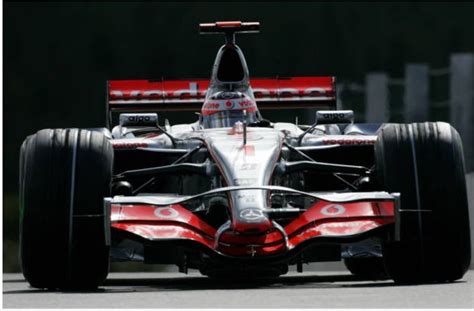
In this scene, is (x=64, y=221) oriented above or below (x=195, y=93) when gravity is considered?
below

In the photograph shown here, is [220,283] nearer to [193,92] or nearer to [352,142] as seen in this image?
[352,142]

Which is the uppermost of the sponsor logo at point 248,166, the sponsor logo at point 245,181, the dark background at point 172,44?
the sponsor logo at point 248,166

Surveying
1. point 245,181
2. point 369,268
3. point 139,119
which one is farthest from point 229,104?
point 245,181

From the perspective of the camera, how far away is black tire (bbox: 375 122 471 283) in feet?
45.5

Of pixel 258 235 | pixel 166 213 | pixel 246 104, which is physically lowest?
pixel 258 235

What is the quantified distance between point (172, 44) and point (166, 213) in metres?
34.2

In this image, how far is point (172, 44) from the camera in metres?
47.9

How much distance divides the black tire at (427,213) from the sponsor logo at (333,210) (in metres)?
0.38

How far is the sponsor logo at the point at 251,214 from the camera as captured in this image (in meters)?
13.5

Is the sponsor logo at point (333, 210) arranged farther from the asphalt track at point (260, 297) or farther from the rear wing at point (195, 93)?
the rear wing at point (195, 93)

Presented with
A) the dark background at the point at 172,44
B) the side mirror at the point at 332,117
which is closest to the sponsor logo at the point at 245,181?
the side mirror at the point at 332,117

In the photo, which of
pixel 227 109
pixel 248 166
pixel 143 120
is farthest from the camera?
pixel 227 109

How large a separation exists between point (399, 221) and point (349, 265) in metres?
3.97

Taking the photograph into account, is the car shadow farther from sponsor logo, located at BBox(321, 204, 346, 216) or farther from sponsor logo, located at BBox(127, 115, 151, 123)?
sponsor logo, located at BBox(127, 115, 151, 123)
